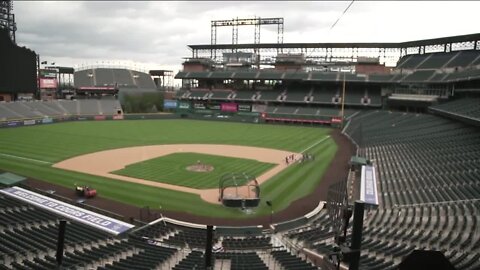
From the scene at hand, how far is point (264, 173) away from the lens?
108 ft

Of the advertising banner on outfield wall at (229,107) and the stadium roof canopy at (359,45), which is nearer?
the stadium roof canopy at (359,45)

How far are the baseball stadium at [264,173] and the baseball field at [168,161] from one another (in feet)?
0.76

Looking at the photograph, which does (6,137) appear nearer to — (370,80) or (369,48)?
(370,80)

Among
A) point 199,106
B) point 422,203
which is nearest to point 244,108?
point 199,106

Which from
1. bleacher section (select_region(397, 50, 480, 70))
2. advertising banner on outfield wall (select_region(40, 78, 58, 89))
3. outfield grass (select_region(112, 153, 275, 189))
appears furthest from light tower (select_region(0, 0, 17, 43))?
bleacher section (select_region(397, 50, 480, 70))

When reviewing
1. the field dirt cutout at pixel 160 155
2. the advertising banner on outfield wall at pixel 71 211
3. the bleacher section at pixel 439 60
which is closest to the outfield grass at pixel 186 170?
the field dirt cutout at pixel 160 155

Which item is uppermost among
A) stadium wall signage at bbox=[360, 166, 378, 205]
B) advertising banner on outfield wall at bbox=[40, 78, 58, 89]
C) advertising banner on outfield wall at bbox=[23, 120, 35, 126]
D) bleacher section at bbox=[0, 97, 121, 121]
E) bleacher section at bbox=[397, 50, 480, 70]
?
bleacher section at bbox=[397, 50, 480, 70]

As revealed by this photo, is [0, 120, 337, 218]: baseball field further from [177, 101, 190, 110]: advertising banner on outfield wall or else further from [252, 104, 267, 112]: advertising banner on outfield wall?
[177, 101, 190, 110]: advertising banner on outfield wall

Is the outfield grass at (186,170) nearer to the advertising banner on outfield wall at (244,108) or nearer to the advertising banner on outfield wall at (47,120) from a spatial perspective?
the advertising banner on outfield wall at (47,120)

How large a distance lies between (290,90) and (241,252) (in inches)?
2816

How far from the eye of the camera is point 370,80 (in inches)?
2899

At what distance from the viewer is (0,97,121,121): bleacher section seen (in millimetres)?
Answer: 65750

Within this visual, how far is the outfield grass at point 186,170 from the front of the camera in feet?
97.8


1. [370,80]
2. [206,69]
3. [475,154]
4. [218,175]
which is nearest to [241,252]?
[218,175]
